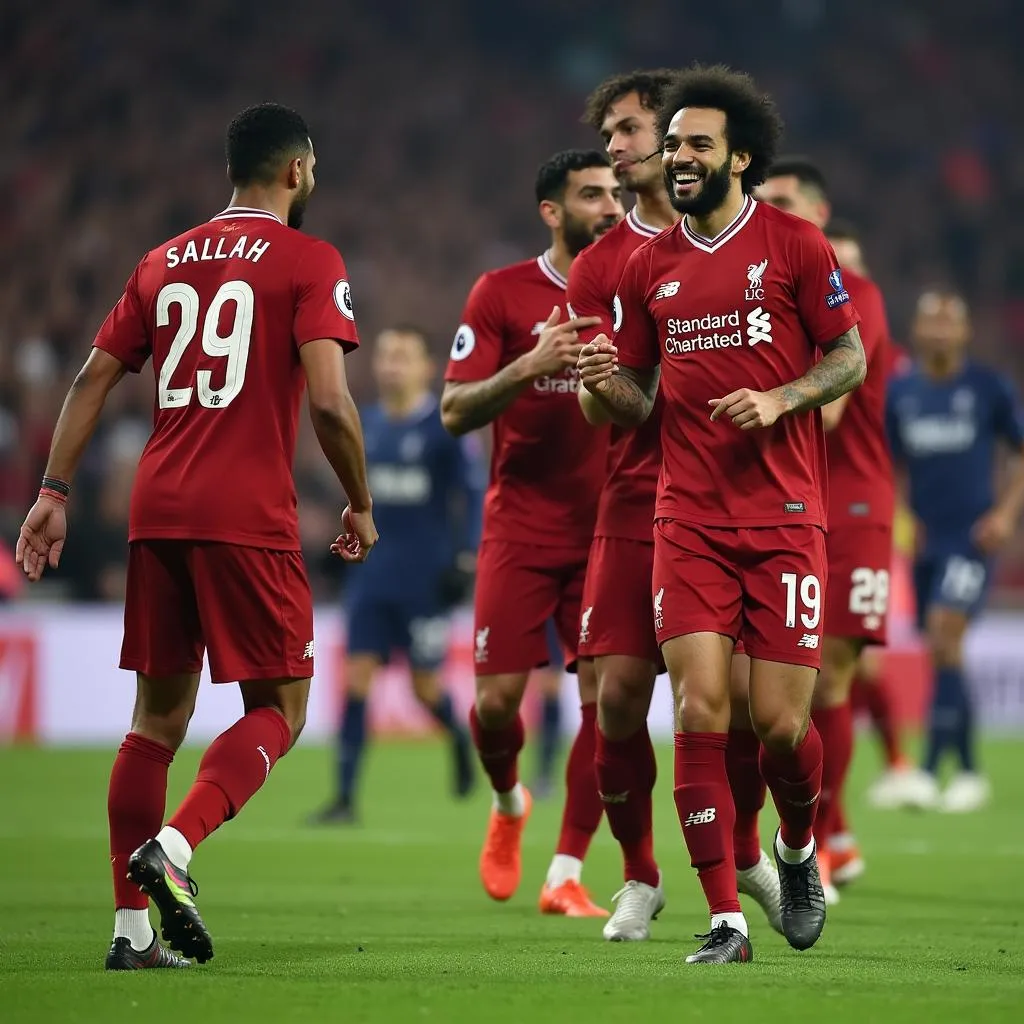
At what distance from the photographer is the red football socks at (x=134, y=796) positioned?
5305 millimetres

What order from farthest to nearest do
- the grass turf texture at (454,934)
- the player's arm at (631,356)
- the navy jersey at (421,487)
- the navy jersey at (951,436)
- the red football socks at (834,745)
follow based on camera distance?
1. the navy jersey at (421,487)
2. the navy jersey at (951,436)
3. the red football socks at (834,745)
4. the player's arm at (631,356)
5. the grass turf texture at (454,934)

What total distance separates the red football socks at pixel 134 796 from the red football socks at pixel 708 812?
145cm

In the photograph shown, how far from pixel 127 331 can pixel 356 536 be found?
0.89 metres

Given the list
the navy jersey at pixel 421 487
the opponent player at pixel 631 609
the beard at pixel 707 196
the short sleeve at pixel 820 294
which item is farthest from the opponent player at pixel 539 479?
the navy jersey at pixel 421 487

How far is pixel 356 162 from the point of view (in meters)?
23.0

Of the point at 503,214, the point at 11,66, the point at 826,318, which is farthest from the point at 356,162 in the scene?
the point at 826,318

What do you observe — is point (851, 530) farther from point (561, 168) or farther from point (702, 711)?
point (702, 711)

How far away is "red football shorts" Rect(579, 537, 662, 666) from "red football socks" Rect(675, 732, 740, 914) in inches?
29.0

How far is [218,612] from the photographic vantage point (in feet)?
17.4

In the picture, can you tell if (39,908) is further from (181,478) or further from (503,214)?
(503,214)

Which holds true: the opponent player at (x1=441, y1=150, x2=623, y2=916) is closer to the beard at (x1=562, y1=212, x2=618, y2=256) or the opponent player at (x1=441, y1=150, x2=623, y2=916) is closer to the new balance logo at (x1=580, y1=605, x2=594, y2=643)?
the beard at (x1=562, y1=212, x2=618, y2=256)

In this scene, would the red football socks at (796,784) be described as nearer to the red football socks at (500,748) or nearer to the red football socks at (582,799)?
the red football socks at (582,799)

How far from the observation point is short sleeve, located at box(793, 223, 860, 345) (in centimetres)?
555

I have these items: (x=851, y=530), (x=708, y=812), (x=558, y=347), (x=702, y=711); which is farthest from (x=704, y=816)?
(x=851, y=530)
